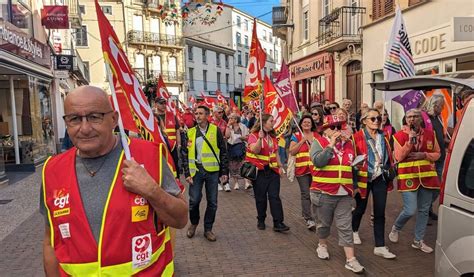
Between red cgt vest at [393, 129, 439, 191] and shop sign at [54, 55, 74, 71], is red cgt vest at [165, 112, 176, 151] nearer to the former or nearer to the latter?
red cgt vest at [393, 129, 439, 191]

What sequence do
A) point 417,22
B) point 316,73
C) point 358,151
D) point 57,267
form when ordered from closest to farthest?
point 57,267
point 358,151
point 417,22
point 316,73

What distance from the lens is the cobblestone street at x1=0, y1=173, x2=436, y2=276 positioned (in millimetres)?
4727

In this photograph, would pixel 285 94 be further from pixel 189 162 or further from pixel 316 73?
pixel 316 73

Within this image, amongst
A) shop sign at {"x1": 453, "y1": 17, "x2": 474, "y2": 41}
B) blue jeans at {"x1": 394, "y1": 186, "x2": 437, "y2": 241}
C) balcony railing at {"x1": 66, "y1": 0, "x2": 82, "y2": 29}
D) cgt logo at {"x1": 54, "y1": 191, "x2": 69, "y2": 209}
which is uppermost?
balcony railing at {"x1": 66, "y1": 0, "x2": 82, "y2": 29}

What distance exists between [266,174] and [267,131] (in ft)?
2.25

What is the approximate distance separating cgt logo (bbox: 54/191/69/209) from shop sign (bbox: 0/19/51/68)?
32.3 feet

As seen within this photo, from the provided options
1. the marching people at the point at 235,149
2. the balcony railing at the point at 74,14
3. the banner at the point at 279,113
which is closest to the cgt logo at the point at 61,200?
the banner at the point at 279,113

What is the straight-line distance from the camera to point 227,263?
4988 millimetres

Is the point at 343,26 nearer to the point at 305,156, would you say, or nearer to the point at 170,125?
the point at 170,125

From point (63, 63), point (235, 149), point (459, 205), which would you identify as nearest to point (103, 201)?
point (459, 205)

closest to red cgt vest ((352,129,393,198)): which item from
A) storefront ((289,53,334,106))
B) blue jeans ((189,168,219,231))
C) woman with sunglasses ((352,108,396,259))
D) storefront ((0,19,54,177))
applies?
woman with sunglasses ((352,108,396,259))

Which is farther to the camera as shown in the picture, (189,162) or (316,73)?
(316,73)

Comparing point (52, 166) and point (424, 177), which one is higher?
point (52, 166)

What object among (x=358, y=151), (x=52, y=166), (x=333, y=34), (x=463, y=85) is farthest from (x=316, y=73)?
(x=52, y=166)
